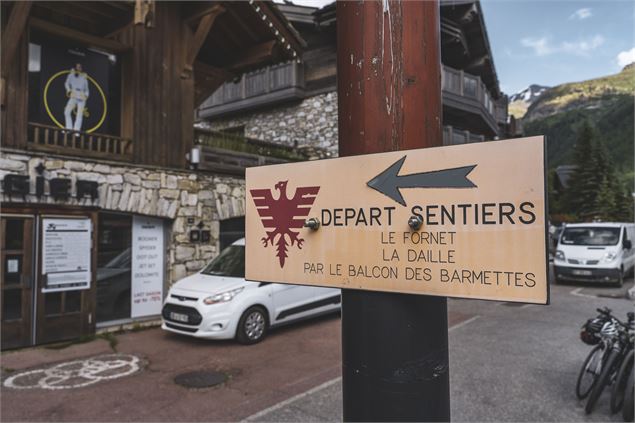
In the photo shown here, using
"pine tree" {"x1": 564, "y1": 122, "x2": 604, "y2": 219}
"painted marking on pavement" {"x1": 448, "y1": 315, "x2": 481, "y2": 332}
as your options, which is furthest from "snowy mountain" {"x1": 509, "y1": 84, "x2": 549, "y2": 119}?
"painted marking on pavement" {"x1": 448, "y1": 315, "x2": 481, "y2": 332}

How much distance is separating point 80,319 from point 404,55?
7.86m

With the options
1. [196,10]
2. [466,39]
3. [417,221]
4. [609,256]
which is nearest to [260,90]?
[196,10]

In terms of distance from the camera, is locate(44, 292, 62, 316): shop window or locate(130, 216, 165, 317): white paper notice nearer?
locate(44, 292, 62, 316): shop window

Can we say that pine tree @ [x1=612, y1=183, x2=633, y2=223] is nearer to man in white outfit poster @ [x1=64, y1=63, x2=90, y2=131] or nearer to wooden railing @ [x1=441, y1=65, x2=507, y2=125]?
wooden railing @ [x1=441, y1=65, x2=507, y2=125]

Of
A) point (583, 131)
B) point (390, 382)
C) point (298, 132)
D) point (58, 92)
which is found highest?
point (583, 131)

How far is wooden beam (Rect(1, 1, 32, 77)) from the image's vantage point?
257 inches

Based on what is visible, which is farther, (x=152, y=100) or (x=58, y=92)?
(x=152, y=100)

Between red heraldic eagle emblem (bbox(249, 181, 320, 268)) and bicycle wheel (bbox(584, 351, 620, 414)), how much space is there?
411 centimetres

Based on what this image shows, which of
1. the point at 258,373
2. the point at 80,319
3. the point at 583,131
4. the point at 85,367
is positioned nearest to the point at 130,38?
the point at 80,319

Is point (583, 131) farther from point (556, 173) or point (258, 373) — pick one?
point (258, 373)

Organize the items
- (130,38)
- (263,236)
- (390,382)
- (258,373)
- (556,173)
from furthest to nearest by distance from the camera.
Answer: (556,173) < (130,38) < (258,373) < (263,236) < (390,382)

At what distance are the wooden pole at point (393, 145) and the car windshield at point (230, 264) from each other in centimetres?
659

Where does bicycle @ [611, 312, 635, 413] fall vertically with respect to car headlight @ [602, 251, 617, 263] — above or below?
below

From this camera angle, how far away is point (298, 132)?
15742mm
